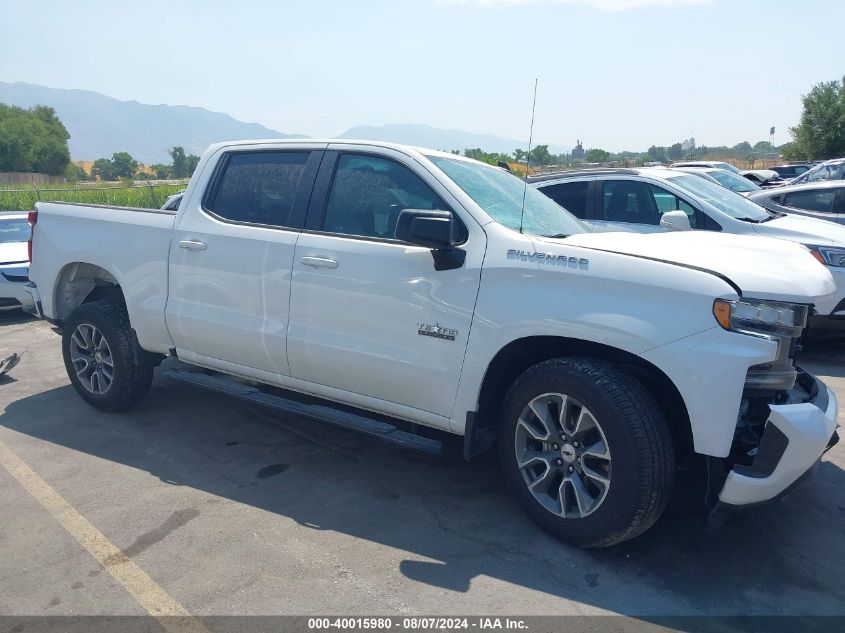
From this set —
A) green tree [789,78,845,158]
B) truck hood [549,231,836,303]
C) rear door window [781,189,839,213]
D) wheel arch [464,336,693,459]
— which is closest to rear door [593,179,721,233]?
rear door window [781,189,839,213]

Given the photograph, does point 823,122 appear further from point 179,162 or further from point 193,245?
point 179,162

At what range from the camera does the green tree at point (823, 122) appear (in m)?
43.1

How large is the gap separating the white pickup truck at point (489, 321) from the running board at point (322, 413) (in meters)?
0.02

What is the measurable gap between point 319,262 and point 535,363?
136cm

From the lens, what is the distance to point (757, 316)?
312cm

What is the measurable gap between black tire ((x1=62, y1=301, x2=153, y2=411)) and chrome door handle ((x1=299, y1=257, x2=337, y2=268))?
77.3 inches

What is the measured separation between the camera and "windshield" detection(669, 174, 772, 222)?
311 inches

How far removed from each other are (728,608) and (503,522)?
1167 millimetres

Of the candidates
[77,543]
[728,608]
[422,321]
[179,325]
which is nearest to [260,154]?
[179,325]

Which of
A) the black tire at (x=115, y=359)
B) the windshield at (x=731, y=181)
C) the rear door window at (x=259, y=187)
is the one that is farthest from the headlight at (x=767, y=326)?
the windshield at (x=731, y=181)

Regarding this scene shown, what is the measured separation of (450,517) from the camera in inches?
155

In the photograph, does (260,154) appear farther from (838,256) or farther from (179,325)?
Result: (838,256)

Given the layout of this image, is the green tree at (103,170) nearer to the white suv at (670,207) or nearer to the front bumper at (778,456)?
the white suv at (670,207)

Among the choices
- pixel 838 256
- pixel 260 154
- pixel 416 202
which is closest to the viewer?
pixel 416 202
